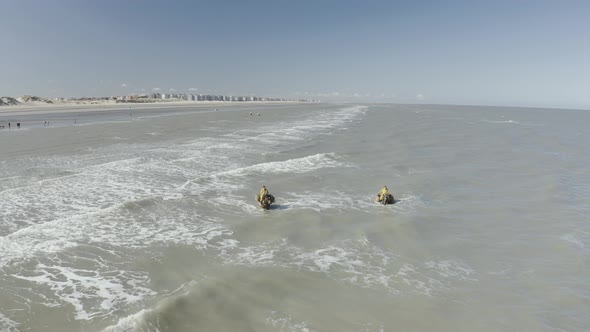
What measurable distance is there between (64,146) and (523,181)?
118 ft

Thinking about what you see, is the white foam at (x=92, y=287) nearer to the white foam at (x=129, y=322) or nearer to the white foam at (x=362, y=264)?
the white foam at (x=129, y=322)

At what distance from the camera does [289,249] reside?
11.9m

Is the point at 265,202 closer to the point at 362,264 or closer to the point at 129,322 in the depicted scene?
the point at 362,264

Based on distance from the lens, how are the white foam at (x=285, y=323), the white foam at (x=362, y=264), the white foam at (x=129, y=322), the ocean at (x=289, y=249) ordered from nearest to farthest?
the white foam at (x=129, y=322) < the white foam at (x=285, y=323) < the ocean at (x=289, y=249) < the white foam at (x=362, y=264)

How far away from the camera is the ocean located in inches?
329

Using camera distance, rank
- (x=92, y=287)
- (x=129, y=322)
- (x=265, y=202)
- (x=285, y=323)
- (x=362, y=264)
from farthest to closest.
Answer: (x=265, y=202), (x=362, y=264), (x=92, y=287), (x=285, y=323), (x=129, y=322)

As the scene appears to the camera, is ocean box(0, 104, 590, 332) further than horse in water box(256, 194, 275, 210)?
No

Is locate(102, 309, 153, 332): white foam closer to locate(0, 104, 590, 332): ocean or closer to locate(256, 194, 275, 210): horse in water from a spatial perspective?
locate(0, 104, 590, 332): ocean

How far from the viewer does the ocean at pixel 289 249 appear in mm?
8367

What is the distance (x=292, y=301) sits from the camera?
889 cm

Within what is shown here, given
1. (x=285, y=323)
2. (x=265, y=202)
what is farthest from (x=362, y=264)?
(x=265, y=202)

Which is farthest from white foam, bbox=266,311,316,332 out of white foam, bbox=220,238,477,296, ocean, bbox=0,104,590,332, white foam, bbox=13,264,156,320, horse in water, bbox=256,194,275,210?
horse in water, bbox=256,194,275,210

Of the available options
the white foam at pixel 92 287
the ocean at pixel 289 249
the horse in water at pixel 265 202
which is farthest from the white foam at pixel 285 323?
the horse in water at pixel 265 202

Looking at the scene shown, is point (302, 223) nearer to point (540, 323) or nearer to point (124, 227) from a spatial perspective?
point (124, 227)
